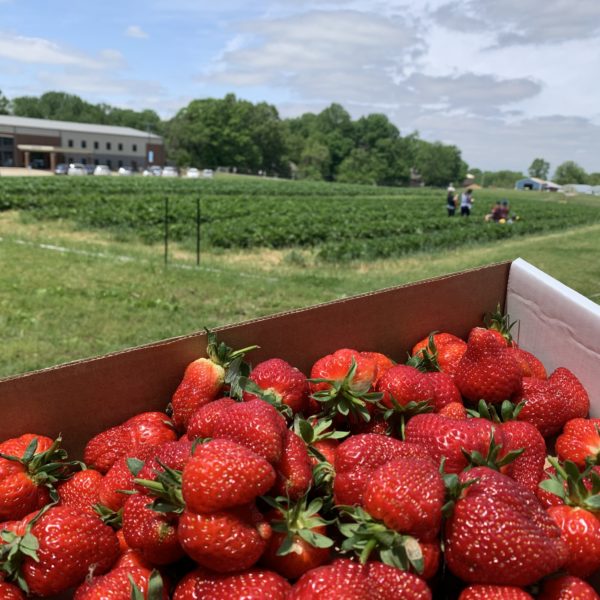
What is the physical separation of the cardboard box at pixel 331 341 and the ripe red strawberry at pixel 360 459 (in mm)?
728

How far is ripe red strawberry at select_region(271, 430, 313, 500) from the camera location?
1411 millimetres

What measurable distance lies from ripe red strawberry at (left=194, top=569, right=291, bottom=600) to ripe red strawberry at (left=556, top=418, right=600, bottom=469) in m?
1.12

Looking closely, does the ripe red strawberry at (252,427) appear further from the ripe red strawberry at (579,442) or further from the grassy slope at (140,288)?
the grassy slope at (140,288)

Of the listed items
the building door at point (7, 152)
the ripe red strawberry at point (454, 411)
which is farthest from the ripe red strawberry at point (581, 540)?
the building door at point (7, 152)

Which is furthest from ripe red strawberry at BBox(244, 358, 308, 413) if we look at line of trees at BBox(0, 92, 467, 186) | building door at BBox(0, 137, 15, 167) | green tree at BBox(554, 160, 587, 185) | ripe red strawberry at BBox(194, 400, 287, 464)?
green tree at BBox(554, 160, 587, 185)

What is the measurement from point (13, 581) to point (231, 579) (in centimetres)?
52

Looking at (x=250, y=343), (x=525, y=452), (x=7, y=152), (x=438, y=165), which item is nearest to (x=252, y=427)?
(x=250, y=343)

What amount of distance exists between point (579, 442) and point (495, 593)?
87 cm

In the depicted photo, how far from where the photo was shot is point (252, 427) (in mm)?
1453

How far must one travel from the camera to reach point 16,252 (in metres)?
11.8

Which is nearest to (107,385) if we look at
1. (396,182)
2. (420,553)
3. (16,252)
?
(420,553)

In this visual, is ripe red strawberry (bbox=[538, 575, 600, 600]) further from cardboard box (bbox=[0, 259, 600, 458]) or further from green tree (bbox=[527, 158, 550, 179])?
green tree (bbox=[527, 158, 550, 179])

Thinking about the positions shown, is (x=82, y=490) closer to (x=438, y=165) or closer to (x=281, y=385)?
(x=281, y=385)

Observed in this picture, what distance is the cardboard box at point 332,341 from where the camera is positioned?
1.88 meters
